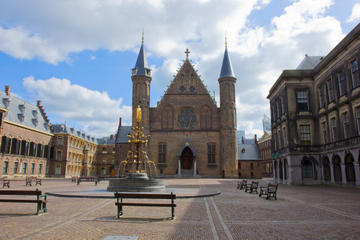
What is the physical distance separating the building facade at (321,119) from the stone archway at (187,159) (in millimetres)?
17046

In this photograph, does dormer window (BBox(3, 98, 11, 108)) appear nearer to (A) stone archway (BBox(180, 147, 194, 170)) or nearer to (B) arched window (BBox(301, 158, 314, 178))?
(A) stone archway (BBox(180, 147, 194, 170))

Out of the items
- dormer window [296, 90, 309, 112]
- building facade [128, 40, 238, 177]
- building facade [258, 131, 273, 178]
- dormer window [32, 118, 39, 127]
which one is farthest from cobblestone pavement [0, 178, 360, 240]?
building facade [258, 131, 273, 178]

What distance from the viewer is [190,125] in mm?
51344

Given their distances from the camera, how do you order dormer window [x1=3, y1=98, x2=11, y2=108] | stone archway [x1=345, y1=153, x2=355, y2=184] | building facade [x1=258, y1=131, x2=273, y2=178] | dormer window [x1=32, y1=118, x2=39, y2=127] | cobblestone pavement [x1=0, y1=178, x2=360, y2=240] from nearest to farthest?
cobblestone pavement [x1=0, y1=178, x2=360, y2=240]
stone archway [x1=345, y1=153, x2=355, y2=184]
dormer window [x1=3, y1=98, x2=11, y2=108]
dormer window [x1=32, y1=118, x2=39, y2=127]
building facade [x1=258, y1=131, x2=273, y2=178]

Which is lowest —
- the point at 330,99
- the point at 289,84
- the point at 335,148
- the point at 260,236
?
the point at 260,236

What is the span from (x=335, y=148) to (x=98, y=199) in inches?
904

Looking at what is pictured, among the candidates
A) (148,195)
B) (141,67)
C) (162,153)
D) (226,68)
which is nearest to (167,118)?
(162,153)

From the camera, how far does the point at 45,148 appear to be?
2170 inches

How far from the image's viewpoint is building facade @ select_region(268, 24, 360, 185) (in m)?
24.5

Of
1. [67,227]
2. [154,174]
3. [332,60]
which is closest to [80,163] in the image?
[154,174]

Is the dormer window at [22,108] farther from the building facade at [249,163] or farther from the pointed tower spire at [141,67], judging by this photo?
the building facade at [249,163]

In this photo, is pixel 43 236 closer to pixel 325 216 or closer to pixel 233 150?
pixel 325 216

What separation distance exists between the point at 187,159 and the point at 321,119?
25385 millimetres

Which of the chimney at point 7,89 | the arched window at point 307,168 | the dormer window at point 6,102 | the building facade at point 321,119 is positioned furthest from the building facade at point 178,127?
the arched window at point 307,168
